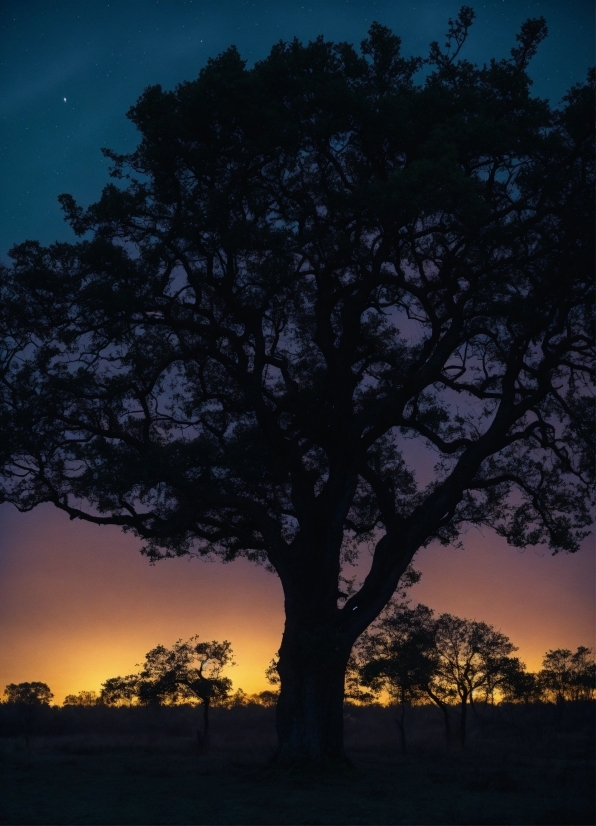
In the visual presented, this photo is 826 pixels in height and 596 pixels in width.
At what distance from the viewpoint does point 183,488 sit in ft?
63.9

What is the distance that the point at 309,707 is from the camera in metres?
20.1

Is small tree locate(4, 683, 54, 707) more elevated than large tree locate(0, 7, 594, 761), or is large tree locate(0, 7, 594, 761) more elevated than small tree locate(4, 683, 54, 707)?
large tree locate(0, 7, 594, 761)

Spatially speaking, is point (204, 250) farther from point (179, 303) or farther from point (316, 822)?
point (316, 822)

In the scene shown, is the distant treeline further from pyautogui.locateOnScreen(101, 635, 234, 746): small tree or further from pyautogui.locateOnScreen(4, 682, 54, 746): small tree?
pyautogui.locateOnScreen(4, 682, 54, 746): small tree

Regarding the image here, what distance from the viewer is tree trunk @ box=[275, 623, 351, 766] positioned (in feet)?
64.8

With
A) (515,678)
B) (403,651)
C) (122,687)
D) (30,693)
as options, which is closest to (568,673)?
(515,678)

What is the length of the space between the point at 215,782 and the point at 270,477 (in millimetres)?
7228

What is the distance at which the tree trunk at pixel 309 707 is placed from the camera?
1977 cm

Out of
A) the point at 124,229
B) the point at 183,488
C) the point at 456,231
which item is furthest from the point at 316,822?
the point at 124,229

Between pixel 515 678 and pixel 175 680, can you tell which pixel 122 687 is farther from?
pixel 515 678

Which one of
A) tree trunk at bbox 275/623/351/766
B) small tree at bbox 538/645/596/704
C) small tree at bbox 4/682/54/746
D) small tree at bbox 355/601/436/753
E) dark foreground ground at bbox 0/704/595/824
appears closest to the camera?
dark foreground ground at bbox 0/704/595/824

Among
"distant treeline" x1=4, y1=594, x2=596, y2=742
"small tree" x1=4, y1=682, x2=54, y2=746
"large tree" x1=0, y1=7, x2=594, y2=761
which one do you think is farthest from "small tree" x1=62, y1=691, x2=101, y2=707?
"large tree" x1=0, y1=7, x2=594, y2=761

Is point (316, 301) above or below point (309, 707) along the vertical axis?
above

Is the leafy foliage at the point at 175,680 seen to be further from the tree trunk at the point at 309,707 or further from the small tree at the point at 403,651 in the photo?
the tree trunk at the point at 309,707
